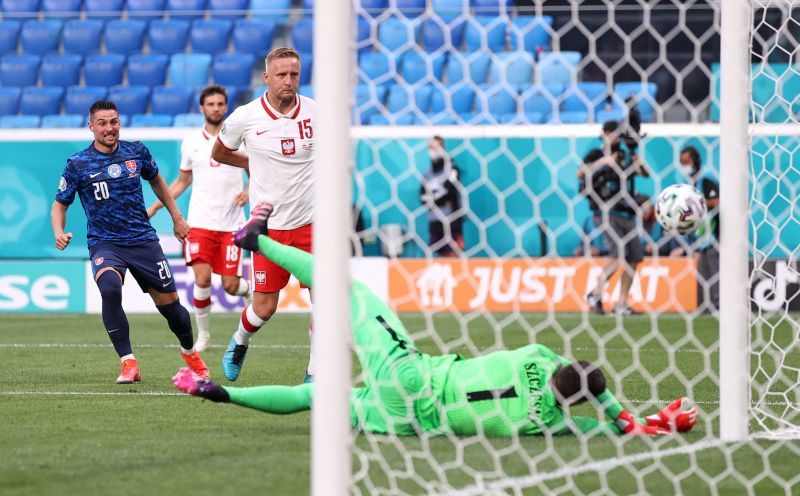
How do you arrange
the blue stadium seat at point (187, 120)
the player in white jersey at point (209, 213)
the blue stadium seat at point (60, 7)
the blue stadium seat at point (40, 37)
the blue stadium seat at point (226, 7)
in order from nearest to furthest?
the player in white jersey at point (209, 213)
the blue stadium seat at point (187, 120)
the blue stadium seat at point (40, 37)
the blue stadium seat at point (226, 7)
the blue stadium seat at point (60, 7)

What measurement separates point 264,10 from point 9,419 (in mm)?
12139

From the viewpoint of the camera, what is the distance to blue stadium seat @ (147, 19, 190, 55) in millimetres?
17125

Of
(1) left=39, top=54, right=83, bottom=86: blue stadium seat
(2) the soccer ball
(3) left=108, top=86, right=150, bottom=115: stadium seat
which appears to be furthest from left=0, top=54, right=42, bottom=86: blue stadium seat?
(2) the soccer ball

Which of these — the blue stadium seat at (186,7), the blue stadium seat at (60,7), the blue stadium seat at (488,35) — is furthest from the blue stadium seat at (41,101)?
the blue stadium seat at (488,35)

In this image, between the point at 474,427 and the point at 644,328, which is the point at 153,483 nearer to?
the point at 474,427

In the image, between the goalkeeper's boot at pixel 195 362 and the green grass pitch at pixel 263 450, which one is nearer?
the green grass pitch at pixel 263 450

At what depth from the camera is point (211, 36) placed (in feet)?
55.7

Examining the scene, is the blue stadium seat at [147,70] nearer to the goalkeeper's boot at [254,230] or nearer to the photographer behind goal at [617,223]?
the photographer behind goal at [617,223]

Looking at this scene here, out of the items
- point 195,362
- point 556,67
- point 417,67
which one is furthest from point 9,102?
point 195,362

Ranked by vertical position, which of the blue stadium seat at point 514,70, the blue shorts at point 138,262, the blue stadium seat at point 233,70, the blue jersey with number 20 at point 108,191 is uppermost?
the blue stadium seat at point 233,70

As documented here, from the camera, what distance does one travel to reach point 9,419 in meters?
5.89

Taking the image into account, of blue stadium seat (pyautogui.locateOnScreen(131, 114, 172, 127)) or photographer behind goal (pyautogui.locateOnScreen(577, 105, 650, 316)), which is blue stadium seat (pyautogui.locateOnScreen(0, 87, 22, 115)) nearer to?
blue stadium seat (pyautogui.locateOnScreen(131, 114, 172, 127))

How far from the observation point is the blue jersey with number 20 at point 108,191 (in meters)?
7.39

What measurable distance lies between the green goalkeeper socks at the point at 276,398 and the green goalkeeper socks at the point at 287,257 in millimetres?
568
